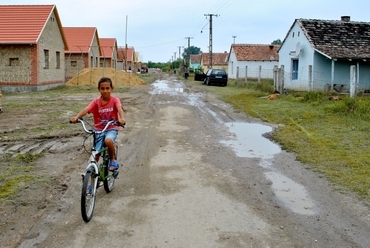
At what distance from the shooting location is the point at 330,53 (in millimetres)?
23422

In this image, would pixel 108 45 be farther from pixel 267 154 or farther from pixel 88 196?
pixel 88 196

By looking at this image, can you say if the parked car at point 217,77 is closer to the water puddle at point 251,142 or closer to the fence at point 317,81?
the fence at point 317,81

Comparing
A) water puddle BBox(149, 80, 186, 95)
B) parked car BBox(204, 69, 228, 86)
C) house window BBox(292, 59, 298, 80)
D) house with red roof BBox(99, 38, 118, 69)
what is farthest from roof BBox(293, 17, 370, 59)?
house with red roof BBox(99, 38, 118, 69)

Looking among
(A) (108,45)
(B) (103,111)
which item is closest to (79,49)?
(A) (108,45)

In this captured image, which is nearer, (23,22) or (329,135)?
(329,135)

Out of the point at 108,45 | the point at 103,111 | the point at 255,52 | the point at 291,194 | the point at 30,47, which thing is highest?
the point at 108,45

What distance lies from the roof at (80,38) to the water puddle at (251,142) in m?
30.5

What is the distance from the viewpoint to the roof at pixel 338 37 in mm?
23656

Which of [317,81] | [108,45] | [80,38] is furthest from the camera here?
[108,45]

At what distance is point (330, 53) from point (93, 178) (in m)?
21.3

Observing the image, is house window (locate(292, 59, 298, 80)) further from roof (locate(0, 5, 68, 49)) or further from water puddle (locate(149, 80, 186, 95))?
roof (locate(0, 5, 68, 49))

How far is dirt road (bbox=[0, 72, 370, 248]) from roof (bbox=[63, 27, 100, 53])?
32653mm

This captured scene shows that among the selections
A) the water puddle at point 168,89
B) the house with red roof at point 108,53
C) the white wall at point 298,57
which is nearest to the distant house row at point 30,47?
the water puddle at point 168,89

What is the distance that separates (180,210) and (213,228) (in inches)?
25.6
